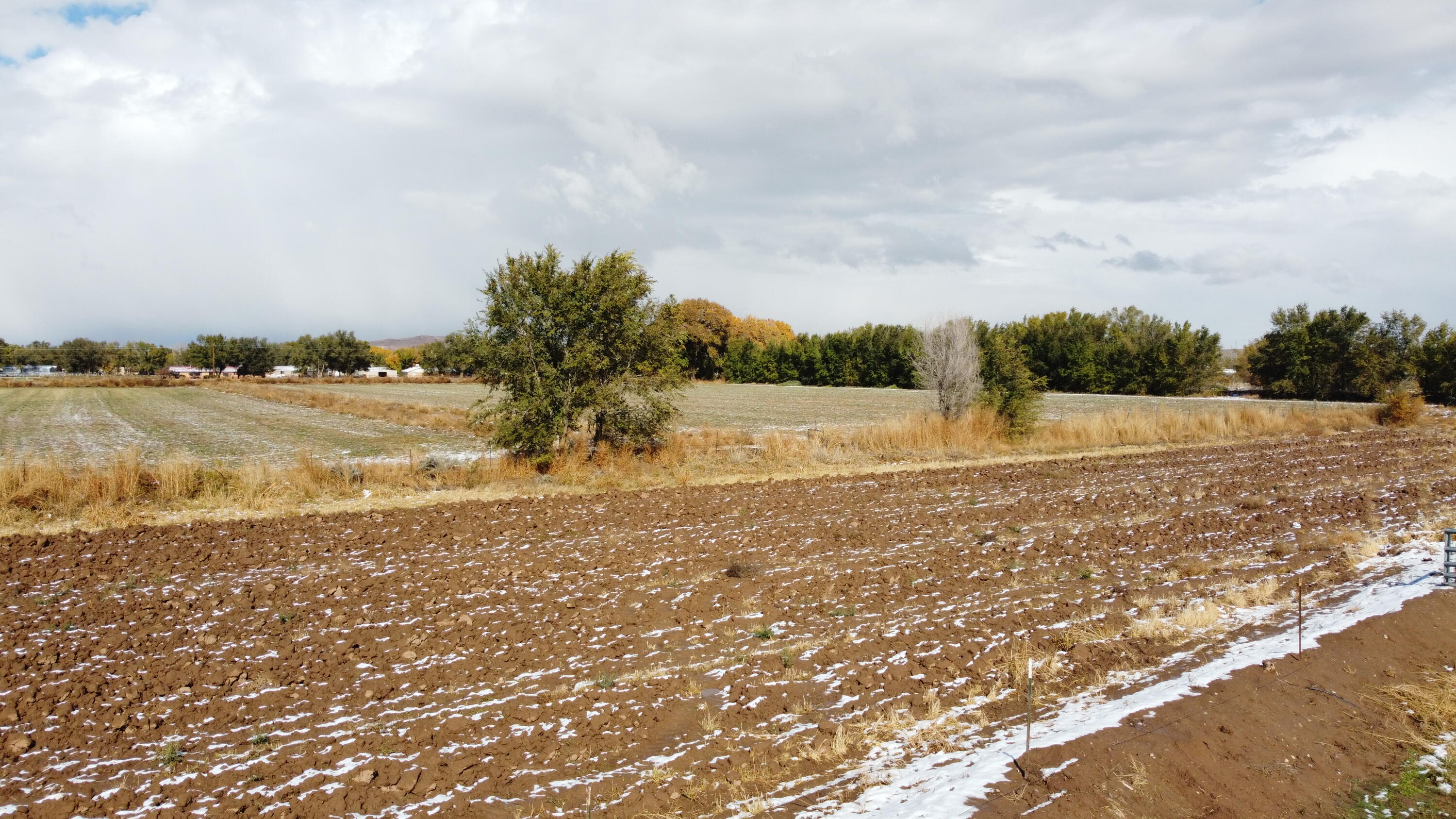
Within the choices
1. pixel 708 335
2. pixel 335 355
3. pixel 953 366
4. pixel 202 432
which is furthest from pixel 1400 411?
pixel 335 355

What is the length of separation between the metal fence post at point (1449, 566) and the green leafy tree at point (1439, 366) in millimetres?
57247

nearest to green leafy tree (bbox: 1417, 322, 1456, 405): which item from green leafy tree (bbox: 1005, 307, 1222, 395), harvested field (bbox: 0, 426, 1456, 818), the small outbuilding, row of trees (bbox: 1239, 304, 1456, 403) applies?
→ row of trees (bbox: 1239, 304, 1456, 403)

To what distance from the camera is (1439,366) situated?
2128 inches

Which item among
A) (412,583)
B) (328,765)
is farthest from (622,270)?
(328,765)

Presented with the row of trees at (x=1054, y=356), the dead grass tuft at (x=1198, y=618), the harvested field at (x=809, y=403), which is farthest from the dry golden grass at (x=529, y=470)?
the row of trees at (x=1054, y=356)

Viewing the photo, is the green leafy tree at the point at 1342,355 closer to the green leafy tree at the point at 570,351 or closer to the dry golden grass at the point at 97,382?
the green leafy tree at the point at 570,351

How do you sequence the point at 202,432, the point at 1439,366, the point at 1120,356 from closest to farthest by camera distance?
the point at 202,432 < the point at 1439,366 < the point at 1120,356

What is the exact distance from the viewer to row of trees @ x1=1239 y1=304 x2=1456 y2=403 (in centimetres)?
5575

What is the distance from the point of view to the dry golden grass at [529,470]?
15.5 metres

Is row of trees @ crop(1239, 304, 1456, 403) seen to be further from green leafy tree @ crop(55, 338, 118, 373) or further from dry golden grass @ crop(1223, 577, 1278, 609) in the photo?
green leafy tree @ crop(55, 338, 118, 373)

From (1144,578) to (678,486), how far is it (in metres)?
11.1

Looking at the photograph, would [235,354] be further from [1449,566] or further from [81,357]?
[1449,566]

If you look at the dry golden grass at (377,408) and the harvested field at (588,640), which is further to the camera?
the dry golden grass at (377,408)

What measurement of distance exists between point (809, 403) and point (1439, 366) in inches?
1716
